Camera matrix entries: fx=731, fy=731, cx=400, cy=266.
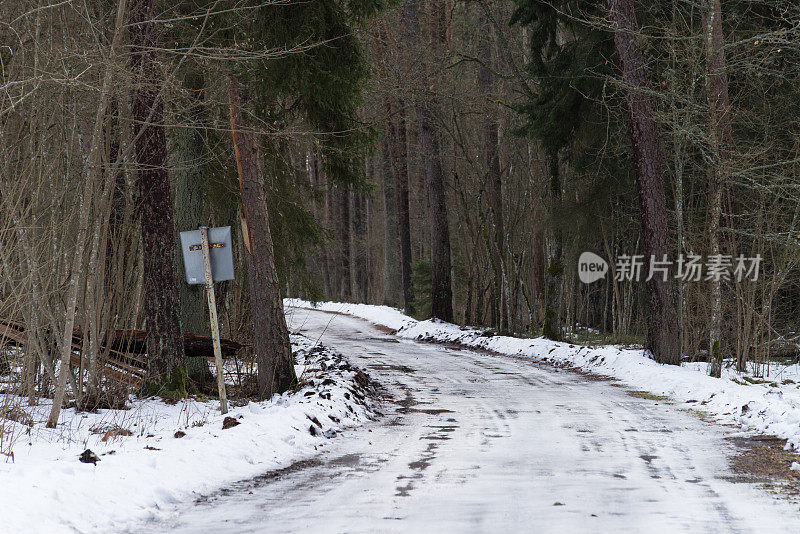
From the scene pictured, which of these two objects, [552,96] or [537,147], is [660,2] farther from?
[537,147]

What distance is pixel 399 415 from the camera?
10570 mm

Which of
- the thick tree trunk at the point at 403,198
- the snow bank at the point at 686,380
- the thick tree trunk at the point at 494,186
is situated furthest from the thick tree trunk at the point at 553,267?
the thick tree trunk at the point at 403,198

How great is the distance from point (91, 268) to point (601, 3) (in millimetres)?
13132

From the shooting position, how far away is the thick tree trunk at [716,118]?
12414mm

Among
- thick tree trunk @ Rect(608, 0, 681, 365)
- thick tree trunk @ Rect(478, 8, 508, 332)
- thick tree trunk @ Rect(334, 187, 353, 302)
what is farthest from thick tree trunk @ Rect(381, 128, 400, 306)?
thick tree trunk @ Rect(608, 0, 681, 365)

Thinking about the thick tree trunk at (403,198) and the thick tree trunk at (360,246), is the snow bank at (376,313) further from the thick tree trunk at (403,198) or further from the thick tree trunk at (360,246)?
the thick tree trunk at (360,246)

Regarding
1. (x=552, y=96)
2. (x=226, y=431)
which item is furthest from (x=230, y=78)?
(x=552, y=96)

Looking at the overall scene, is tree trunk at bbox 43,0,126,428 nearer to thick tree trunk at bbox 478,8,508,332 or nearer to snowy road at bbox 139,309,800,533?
snowy road at bbox 139,309,800,533

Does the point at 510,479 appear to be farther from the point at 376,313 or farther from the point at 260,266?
the point at 376,313

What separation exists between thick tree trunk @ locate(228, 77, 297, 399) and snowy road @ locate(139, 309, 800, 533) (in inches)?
76.2

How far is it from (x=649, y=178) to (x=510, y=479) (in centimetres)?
984

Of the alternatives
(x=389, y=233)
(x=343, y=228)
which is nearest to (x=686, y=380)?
(x=389, y=233)

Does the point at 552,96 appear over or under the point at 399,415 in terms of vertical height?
over

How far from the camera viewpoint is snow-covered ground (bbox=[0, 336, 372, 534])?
5.23 m
